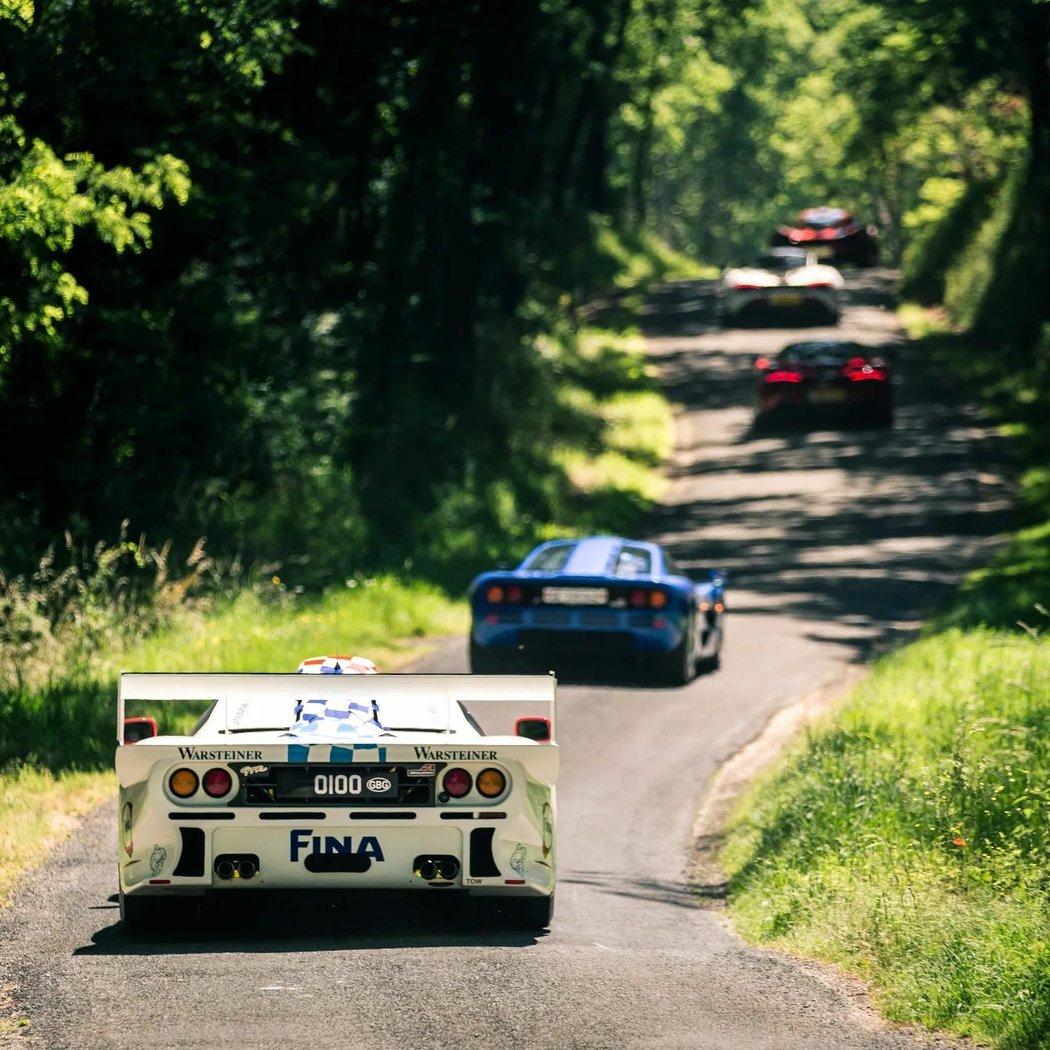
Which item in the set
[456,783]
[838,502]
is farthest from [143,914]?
[838,502]

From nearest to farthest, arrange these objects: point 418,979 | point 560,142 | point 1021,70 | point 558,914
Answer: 1. point 418,979
2. point 558,914
3. point 1021,70
4. point 560,142

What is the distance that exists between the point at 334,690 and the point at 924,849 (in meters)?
3.18

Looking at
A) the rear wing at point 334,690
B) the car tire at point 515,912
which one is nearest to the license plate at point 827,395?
the rear wing at point 334,690

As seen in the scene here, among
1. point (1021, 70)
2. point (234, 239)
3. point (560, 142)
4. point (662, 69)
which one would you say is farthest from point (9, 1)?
point (662, 69)

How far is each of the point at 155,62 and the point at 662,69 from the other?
149ft

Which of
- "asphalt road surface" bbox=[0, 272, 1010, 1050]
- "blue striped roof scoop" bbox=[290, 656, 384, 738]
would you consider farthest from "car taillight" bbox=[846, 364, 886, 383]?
"blue striped roof scoop" bbox=[290, 656, 384, 738]

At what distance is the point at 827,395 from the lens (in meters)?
32.7

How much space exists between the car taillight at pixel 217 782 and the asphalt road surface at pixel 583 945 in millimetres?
608

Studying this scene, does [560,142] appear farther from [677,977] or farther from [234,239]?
[677,977]

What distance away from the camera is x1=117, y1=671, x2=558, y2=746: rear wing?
308 inches

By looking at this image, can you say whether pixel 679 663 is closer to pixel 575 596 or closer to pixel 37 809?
pixel 575 596

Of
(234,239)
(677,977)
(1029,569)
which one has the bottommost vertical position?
(1029,569)

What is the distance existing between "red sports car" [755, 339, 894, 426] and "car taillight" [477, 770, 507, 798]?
83.4 ft

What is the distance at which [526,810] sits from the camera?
7.81 metres
